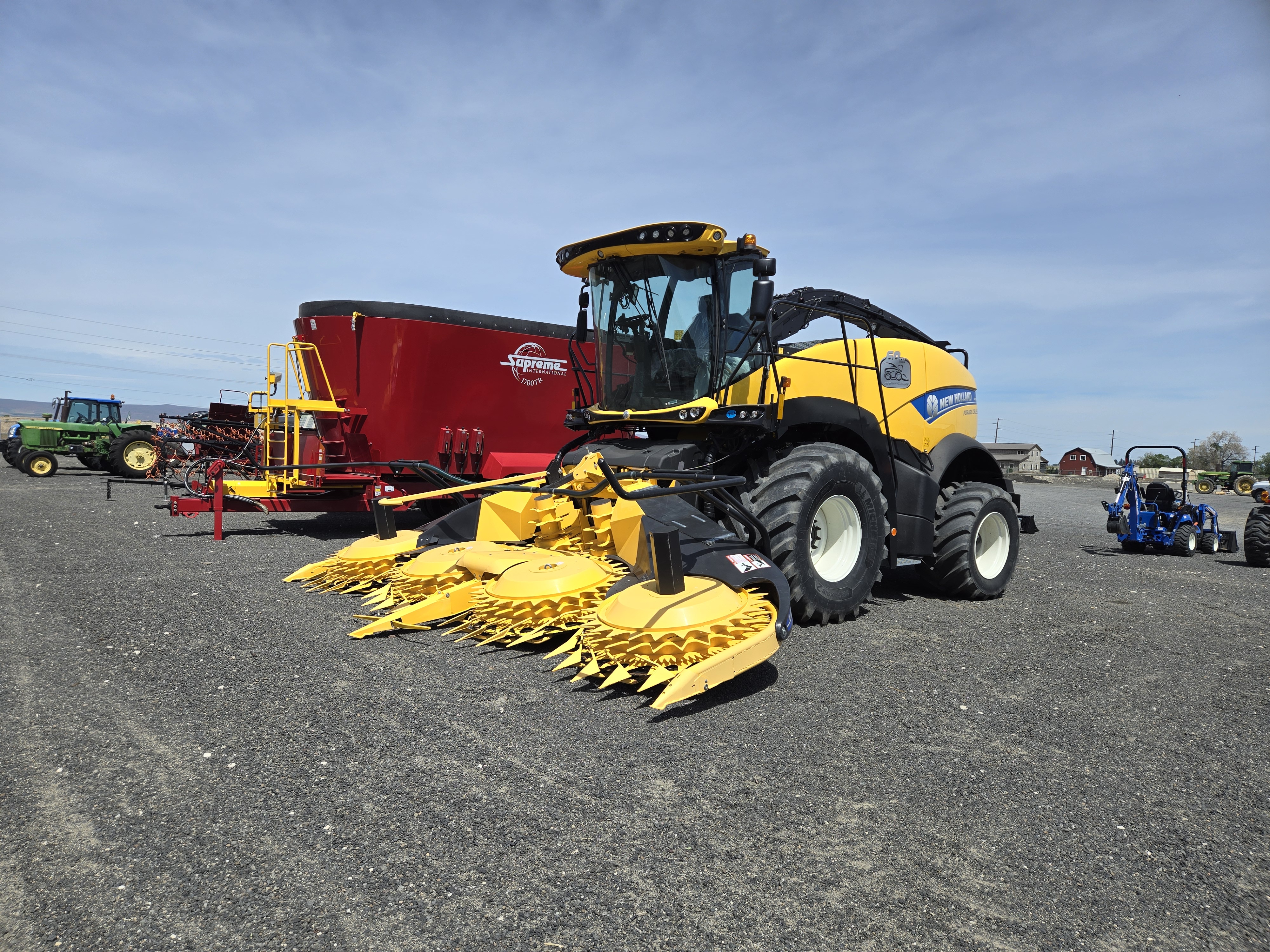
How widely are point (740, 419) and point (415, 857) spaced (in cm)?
367

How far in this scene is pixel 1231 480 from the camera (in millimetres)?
40969

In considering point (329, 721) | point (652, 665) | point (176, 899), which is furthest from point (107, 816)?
point (652, 665)

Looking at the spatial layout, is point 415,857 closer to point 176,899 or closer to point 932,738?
point 176,899

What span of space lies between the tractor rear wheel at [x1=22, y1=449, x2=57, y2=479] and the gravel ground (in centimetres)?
1863

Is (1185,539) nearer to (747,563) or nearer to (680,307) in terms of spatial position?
(680,307)

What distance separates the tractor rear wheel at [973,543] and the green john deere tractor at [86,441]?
19.7 metres

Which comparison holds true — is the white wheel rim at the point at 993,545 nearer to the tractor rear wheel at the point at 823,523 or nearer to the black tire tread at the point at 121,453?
the tractor rear wheel at the point at 823,523

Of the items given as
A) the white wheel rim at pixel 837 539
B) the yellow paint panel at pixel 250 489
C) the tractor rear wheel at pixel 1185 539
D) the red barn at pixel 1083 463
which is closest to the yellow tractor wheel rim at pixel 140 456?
the yellow paint panel at pixel 250 489

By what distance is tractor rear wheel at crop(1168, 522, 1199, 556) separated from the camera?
35.0 feet

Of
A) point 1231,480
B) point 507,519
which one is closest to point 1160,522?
point 507,519

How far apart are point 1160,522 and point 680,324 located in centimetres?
893

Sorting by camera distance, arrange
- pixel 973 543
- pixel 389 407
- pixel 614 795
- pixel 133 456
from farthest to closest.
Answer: pixel 133 456 → pixel 389 407 → pixel 973 543 → pixel 614 795

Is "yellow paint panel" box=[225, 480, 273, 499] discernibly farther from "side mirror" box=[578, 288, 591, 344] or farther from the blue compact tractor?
the blue compact tractor

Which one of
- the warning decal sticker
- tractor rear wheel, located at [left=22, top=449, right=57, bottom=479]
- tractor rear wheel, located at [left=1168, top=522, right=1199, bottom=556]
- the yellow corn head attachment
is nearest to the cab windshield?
the yellow corn head attachment
